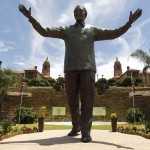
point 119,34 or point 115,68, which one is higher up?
point 115,68

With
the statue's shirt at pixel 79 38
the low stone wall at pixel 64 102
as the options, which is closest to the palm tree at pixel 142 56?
the low stone wall at pixel 64 102

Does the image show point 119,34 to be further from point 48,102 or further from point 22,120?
point 48,102

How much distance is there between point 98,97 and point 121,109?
2728 millimetres

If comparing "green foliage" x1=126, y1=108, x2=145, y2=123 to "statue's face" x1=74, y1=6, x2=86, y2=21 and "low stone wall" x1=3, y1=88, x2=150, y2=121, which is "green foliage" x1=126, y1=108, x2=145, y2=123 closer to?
"low stone wall" x1=3, y1=88, x2=150, y2=121

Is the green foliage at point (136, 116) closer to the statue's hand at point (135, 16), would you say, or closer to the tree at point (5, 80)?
the tree at point (5, 80)

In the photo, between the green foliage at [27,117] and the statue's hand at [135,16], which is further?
the green foliage at [27,117]

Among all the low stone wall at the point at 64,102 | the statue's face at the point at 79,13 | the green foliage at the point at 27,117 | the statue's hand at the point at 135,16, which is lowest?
the green foliage at the point at 27,117

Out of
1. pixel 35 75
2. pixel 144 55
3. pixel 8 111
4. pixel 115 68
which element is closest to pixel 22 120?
pixel 8 111

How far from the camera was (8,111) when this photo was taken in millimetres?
24844

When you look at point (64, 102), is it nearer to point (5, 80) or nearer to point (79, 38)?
point (5, 80)

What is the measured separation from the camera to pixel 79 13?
6.89 m

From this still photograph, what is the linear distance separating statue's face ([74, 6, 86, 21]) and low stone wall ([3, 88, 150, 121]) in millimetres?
18309

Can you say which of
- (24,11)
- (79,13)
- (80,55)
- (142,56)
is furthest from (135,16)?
(142,56)

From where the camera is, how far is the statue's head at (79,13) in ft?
22.6
